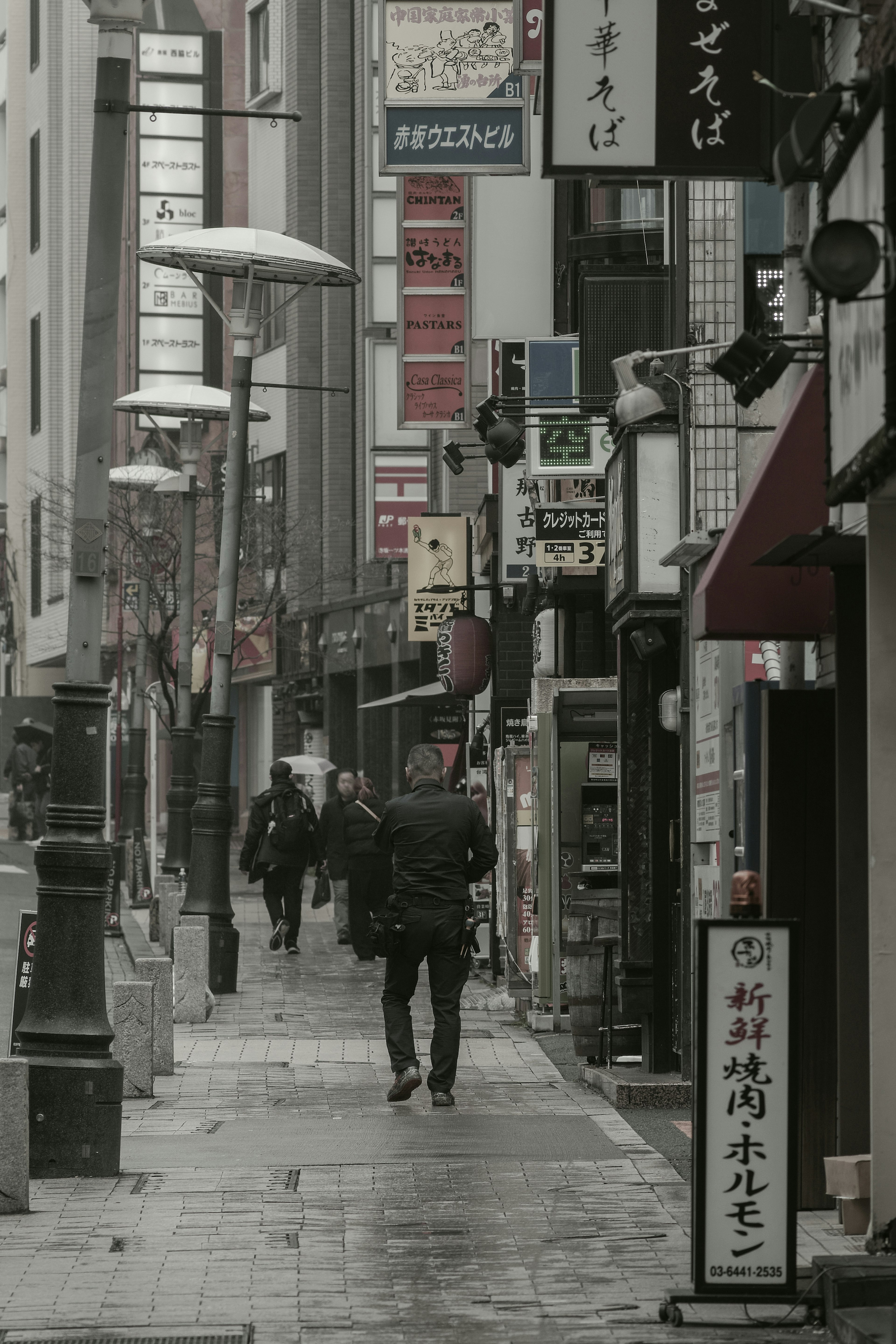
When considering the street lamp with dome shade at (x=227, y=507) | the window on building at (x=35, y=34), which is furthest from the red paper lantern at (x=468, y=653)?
the window on building at (x=35, y=34)

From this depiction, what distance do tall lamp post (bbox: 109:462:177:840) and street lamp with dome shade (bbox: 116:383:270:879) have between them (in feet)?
7.48

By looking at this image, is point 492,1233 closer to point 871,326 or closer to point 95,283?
point 871,326

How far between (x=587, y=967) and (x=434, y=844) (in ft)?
5.25

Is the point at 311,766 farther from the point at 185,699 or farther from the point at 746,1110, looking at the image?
the point at 746,1110

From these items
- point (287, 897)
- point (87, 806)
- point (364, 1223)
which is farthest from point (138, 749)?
point (364, 1223)

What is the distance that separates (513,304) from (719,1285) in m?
16.0

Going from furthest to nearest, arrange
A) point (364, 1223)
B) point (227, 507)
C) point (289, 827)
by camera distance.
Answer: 1. point (289, 827)
2. point (227, 507)
3. point (364, 1223)

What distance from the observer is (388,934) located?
42.6 feet

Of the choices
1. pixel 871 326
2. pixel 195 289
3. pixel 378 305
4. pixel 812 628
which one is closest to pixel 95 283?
pixel 812 628

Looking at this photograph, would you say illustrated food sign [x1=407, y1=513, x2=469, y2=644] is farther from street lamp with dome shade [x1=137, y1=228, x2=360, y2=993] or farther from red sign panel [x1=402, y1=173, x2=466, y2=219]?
street lamp with dome shade [x1=137, y1=228, x2=360, y2=993]

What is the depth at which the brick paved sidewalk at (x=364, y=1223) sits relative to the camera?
23.5 feet

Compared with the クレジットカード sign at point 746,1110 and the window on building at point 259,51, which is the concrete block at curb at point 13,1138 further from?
the window on building at point 259,51

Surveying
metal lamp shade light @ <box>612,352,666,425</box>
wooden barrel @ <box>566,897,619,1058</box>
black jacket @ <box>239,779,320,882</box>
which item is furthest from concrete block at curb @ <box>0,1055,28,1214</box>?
black jacket @ <box>239,779,320,882</box>

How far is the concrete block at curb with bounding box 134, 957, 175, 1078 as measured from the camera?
46.0 feet
